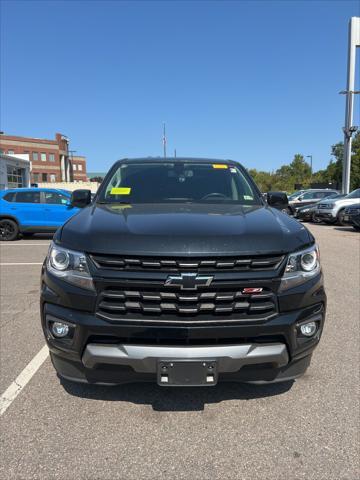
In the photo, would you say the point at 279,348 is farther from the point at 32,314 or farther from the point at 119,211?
the point at 32,314

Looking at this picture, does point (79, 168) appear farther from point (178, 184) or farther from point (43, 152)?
point (178, 184)

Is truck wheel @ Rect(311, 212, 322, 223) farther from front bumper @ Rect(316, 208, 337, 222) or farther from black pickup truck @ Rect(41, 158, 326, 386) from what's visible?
black pickup truck @ Rect(41, 158, 326, 386)

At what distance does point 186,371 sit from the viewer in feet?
7.43

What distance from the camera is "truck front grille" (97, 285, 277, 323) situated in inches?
89.0

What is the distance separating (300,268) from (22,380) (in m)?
2.35

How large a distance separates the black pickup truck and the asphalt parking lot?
1.33 feet

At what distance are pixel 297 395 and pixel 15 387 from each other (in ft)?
7.10

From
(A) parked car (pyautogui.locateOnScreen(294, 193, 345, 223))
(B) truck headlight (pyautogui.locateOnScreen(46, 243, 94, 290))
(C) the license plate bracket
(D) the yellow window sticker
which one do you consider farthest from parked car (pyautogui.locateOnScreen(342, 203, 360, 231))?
(B) truck headlight (pyautogui.locateOnScreen(46, 243, 94, 290))

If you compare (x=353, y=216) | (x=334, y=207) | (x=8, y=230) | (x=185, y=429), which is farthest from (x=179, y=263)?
(x=334, y=207)

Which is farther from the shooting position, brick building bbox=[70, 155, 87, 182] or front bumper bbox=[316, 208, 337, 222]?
brick building bbox=[70, 155, 87, 182]

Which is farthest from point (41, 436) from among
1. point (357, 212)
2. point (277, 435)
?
point (357, 212)

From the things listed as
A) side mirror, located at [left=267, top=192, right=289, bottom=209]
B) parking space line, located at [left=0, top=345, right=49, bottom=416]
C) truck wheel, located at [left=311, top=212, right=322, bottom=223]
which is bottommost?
parking space line, located at [left=0, top=345, right=49, bottom=416]

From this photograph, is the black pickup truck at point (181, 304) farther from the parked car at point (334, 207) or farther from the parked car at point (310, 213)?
the parked car at point (310, 213)

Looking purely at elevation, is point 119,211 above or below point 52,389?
above
